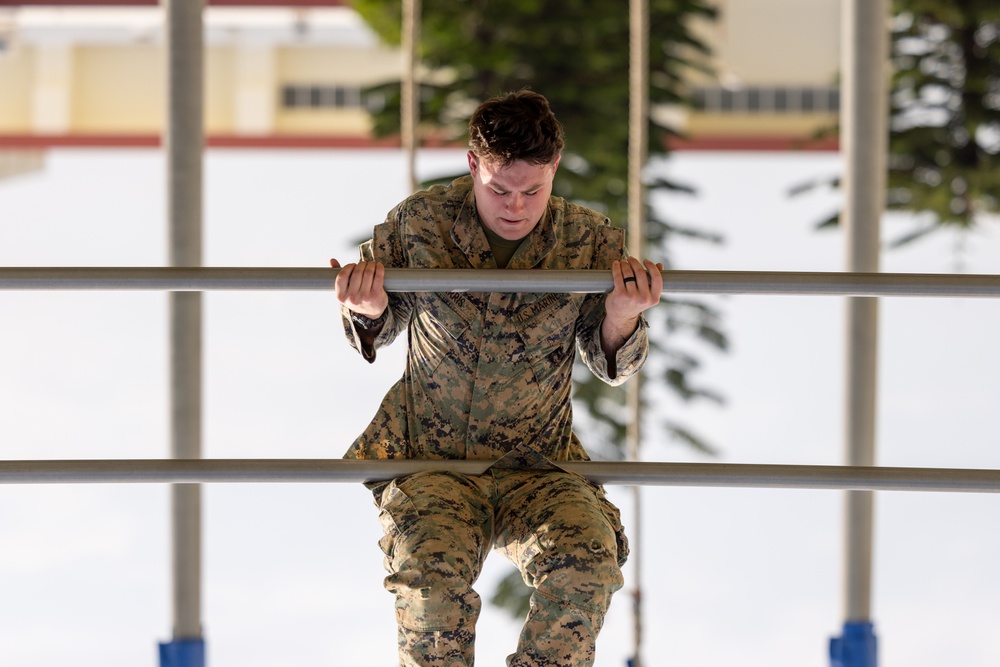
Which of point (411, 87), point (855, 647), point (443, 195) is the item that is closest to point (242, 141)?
→ point (411, 87)

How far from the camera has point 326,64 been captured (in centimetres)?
777

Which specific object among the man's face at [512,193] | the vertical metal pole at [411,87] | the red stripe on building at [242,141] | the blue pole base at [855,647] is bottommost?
the blue pole base at [855,647]

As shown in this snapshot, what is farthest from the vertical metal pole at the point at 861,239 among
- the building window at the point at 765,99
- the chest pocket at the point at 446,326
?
the building window at the point at 765,99

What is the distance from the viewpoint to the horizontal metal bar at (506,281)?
63.0 inches

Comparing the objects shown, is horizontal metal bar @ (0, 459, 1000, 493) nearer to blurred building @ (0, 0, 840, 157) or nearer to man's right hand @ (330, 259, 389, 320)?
man's right hand @ (330, 259, 389, 320)

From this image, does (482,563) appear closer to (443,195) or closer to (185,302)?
(443,195)

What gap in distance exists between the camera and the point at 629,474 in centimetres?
172

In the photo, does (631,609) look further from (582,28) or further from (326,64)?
(326,64)

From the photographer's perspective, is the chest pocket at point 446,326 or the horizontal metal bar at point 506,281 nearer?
the horizontal metal bar at point 506,281

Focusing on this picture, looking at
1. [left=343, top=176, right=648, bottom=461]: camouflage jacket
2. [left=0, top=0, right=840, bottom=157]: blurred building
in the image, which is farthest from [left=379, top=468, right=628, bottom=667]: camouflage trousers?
[left=0, top=0, right=840, bottom=157]: blurred building

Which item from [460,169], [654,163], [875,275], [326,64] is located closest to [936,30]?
[654,163]

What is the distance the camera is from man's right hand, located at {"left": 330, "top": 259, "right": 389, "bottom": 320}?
1596 mm

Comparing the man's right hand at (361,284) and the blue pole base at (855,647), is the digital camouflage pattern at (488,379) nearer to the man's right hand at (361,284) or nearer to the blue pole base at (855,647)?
the man's right hand at (361,284)

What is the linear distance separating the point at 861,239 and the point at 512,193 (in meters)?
1.36
